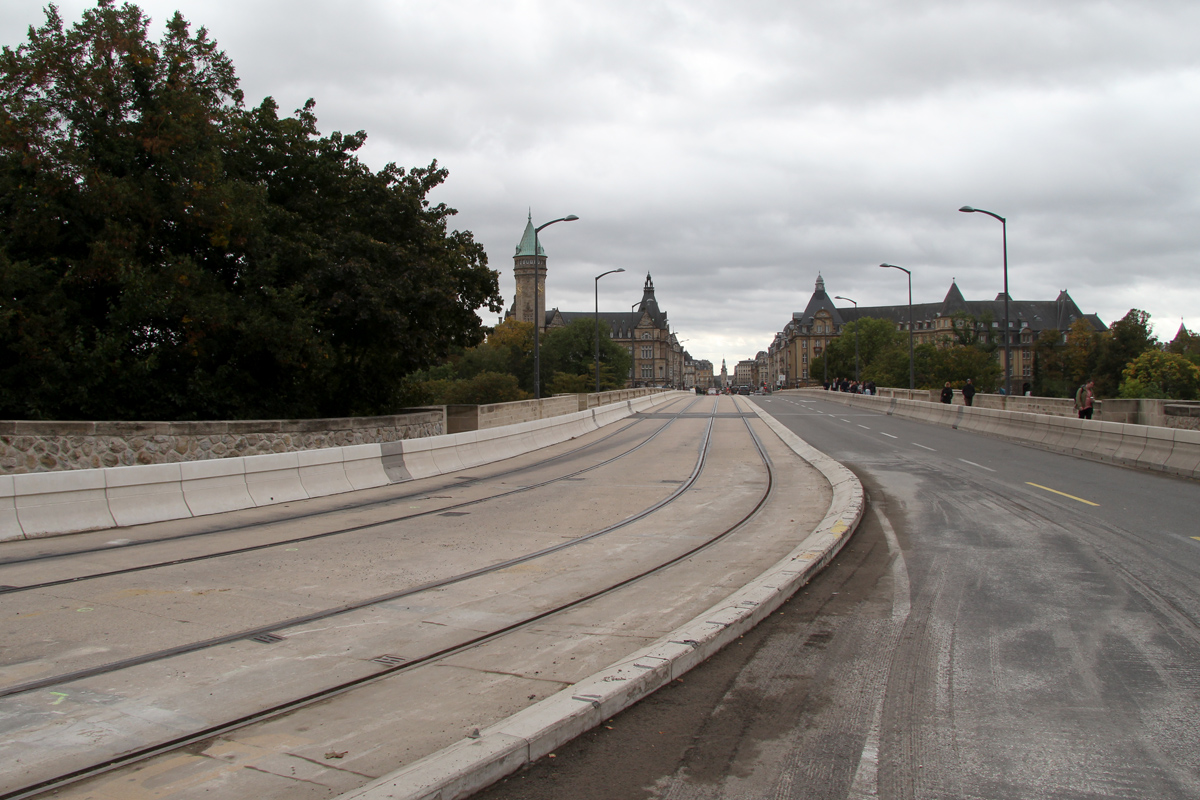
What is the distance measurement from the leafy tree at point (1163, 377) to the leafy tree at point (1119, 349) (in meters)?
10.7

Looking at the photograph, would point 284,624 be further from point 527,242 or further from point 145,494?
point 527,242

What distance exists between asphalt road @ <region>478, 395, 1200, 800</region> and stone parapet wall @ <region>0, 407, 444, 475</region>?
14.0 meters

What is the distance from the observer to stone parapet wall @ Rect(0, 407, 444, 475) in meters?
15.3

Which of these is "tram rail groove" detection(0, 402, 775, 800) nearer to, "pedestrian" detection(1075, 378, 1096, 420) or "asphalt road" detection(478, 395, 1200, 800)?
"asphalt road" detection(478, 395, 1200, 800)

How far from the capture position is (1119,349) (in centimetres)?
10231

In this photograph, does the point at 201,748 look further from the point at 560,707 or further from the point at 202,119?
the point at 202,119

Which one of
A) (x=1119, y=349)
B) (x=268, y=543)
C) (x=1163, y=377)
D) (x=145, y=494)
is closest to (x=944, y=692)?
(x=268, y=543)

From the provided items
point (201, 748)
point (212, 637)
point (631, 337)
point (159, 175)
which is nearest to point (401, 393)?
point (159, 175)

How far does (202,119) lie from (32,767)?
20488 mm

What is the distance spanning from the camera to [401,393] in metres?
30.7

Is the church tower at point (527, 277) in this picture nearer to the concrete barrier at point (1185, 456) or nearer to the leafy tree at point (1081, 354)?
the leafy tree at point (1081, 354)

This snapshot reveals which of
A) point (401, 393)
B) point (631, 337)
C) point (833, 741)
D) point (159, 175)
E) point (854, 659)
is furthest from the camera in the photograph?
point (631, 337)

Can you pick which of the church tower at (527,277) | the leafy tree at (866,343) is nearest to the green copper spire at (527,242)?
the church tower at (527,277)

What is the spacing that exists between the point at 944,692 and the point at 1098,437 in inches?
753
